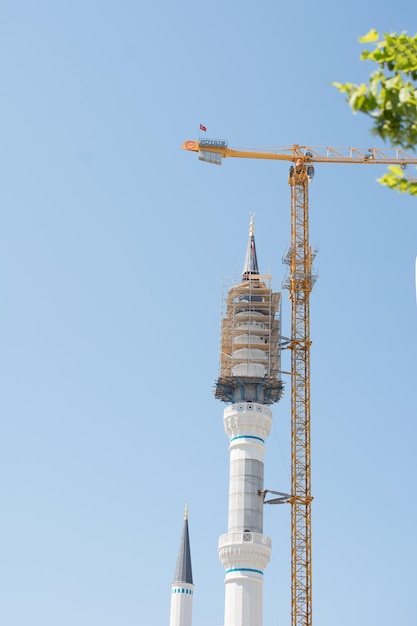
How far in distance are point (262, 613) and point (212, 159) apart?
43761mm

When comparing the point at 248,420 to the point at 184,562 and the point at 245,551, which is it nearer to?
the point at 245,551

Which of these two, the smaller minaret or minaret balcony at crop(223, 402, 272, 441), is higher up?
minaret balcony at crop(223, 402, 272, 441)

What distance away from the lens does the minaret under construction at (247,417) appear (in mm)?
76750

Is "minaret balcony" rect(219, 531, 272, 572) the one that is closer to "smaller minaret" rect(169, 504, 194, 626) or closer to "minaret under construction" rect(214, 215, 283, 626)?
"minaret under construction" rect(214, 215, 283, 626)

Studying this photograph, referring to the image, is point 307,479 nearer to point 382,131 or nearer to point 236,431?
point 236,431

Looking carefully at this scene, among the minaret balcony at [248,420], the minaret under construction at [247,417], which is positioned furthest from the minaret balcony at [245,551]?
the minaret balcony at [248,420]

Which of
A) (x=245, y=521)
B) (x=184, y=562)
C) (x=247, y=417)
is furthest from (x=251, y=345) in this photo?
(x=184, y=562)

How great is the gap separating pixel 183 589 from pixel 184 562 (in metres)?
2.99

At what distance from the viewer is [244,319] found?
283 feet

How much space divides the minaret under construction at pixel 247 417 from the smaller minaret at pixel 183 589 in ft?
78.6

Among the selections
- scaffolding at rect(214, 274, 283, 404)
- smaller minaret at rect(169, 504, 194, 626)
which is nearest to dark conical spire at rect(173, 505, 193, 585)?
smaller minaret at rect(169, 504, 194, 626)

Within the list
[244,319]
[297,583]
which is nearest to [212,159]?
[244,319]

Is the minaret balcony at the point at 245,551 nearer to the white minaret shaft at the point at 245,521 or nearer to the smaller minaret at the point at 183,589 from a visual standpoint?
the white minaret shaft at the point at 245,521

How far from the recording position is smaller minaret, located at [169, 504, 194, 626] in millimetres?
99938
